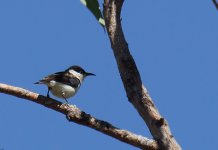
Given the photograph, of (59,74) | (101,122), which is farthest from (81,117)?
(59,74)

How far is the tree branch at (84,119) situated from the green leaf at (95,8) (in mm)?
603

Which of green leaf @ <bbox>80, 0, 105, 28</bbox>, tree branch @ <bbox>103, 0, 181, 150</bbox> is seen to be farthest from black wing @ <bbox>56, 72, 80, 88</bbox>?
tree branch @ <bbox>103, 0, 181, 150</bbox>

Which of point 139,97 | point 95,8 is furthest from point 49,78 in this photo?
point 139,97

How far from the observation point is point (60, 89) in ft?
20.4

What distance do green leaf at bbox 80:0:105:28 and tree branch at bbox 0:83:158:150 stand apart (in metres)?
0.60

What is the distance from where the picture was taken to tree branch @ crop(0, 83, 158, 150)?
2684 mm

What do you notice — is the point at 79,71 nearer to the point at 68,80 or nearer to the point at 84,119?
the point at 68,80

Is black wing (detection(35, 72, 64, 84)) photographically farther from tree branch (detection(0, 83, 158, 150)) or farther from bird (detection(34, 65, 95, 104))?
tree branch (detection(0, 83, 158, 150))

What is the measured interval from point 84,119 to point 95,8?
80 centimetres

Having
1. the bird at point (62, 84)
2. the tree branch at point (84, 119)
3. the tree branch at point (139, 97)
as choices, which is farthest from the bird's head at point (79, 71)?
the tree branch at point (139, 97)

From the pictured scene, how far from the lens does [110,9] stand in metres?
2.89

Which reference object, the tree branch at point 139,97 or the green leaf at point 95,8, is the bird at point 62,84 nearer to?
the green leaf at point 95,8

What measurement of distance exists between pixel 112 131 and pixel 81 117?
0.27 meters

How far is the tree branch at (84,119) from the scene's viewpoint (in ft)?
Answer: 8.80
